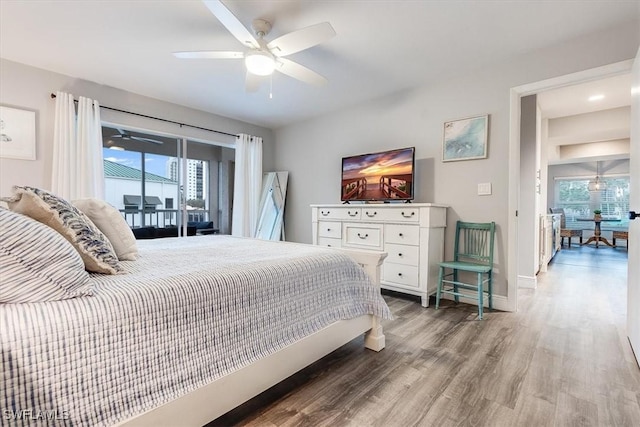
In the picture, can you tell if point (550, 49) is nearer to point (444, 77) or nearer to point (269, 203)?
point (444, 77)

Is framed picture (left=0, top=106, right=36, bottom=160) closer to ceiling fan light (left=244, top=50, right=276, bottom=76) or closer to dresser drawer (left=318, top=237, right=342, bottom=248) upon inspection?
ceiling fan light (left=244, top=50, right=276, bottom=76)

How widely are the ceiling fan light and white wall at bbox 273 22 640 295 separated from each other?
1869mm

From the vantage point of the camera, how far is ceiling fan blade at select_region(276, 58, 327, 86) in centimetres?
227

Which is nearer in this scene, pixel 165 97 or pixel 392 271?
pixel 392 271

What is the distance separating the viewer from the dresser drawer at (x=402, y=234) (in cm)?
287

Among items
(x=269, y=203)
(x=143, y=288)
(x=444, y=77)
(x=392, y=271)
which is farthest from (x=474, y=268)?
(x=269, y=203)

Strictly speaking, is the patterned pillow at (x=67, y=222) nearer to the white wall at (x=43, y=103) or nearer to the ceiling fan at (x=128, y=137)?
the white wall at (x=43, y=103)

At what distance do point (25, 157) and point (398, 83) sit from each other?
3906 mm

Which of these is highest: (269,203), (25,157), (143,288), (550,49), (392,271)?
(550,49)

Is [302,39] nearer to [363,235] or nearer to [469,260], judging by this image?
[363,235]

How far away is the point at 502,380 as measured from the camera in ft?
5.25

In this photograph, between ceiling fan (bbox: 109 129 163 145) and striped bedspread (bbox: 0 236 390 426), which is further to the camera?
ceiling fan (bbox: 109 129 163 145)

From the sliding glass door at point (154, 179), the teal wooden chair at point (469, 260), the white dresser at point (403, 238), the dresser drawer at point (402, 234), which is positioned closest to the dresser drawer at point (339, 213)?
the white dresser at point (403, 238)

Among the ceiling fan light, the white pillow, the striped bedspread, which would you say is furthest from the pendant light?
the white pillow
